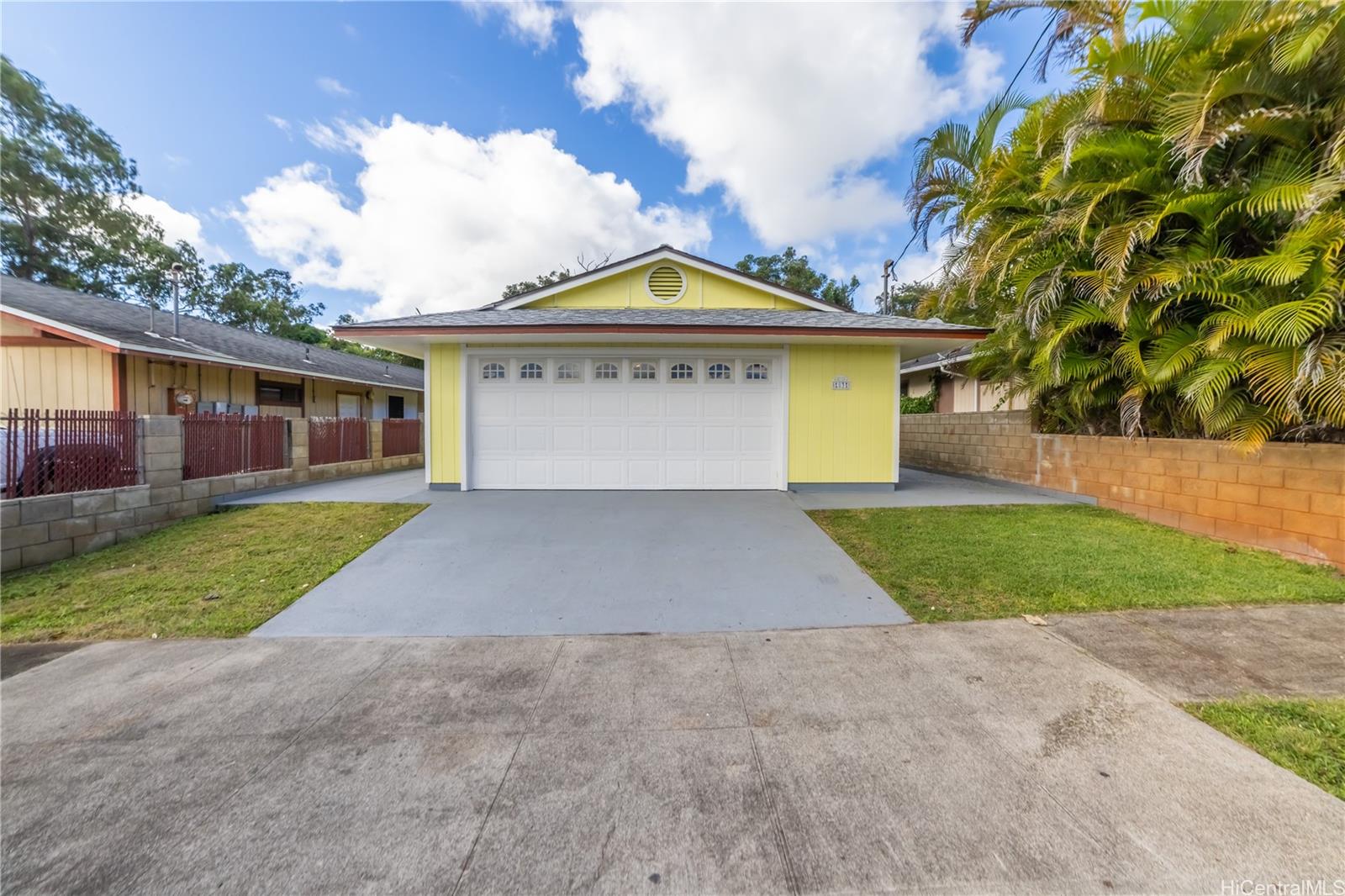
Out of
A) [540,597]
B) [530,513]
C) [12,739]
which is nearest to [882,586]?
[540,597]

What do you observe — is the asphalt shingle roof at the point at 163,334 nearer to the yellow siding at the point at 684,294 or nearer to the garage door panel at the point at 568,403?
the yellow siding at the point at 684,294

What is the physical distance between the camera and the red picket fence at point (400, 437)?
12.2 metres

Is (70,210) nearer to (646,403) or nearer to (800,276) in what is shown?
(646,403)

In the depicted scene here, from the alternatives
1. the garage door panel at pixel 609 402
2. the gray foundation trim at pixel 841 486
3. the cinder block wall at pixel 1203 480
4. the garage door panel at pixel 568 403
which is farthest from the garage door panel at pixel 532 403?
the cinder block wall at pixel 1203 480

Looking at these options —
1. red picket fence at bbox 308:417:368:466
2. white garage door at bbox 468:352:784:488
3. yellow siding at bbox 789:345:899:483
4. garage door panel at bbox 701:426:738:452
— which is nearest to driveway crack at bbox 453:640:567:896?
white garage door at bbox 468:352:784:488

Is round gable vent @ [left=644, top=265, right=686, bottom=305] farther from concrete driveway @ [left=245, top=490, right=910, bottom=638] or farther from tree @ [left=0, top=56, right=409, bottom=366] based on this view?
tree @ [left=0, top=56, right=409, bottom=366]

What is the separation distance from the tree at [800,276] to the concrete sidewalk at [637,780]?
2965cm

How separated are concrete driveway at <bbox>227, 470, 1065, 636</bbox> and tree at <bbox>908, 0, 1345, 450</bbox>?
261cm

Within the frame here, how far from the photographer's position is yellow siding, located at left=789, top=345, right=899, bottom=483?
848 centimetres

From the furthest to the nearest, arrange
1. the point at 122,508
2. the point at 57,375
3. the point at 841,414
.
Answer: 1. the point at 57,375
2. the point at 841,414
3. the point at 122,508

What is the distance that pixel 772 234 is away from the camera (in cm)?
1664

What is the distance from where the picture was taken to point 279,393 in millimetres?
14000

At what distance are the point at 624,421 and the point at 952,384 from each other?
1052 centimetres

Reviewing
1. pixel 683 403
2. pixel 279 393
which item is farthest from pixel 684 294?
pixel 279 393
